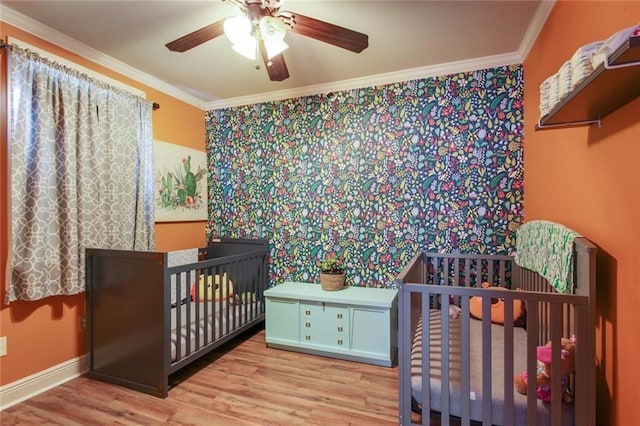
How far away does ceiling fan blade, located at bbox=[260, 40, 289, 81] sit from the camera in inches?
74.1

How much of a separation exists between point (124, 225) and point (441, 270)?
2.68 metres

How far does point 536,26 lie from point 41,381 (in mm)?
Result: 4066

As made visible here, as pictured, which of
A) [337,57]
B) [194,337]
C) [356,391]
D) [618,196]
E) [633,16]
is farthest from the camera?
[337,57]

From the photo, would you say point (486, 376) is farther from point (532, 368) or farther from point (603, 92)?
point (603, 92)

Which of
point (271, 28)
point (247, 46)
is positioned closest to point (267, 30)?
point (271, 28)

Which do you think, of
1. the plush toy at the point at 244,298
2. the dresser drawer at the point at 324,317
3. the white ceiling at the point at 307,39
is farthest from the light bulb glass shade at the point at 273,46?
the plush toy at the point at 244,298

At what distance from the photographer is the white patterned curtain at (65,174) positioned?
202cm

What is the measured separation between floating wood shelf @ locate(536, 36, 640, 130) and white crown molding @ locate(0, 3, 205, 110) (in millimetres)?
3011

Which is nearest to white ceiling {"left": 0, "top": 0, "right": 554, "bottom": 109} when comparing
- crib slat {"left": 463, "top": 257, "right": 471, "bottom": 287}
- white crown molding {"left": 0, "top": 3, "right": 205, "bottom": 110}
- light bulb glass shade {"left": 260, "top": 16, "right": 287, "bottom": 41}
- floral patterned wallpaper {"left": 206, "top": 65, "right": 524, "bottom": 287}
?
white crown molding {"left": 0, "top": 3, "right": 205, "bottom": 110}

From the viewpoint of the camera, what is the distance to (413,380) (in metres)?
1.63

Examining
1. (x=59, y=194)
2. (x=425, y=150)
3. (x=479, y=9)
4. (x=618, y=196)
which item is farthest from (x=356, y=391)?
(x=479, y=9)

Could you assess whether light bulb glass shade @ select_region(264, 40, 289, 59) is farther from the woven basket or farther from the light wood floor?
the light wood floor

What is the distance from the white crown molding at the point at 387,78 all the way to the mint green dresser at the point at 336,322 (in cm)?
191

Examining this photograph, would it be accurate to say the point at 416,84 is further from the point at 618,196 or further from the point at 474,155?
the point at 618,196
